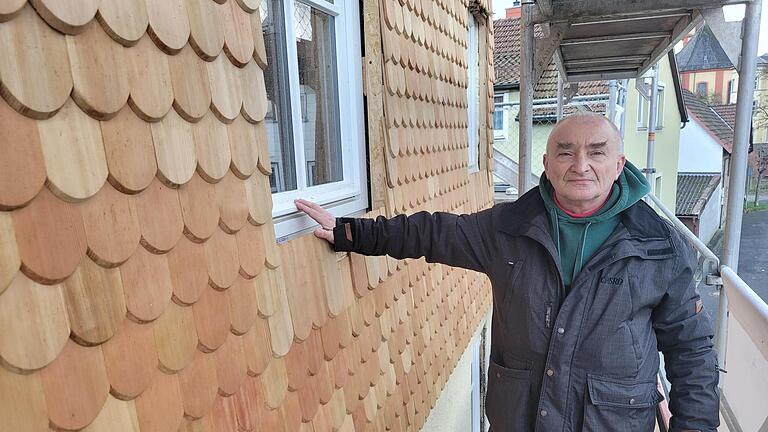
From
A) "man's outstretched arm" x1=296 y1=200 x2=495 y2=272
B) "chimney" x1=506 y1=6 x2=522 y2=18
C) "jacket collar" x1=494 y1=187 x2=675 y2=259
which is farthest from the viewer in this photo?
"chimney" x1=506 y1=6 x2=522 y2=18

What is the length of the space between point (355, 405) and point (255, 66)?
4.49 ft

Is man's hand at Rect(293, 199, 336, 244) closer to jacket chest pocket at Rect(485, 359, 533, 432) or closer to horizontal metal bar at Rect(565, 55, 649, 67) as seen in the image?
jacket chest pocket at Rect(485, 359, 533, 432)

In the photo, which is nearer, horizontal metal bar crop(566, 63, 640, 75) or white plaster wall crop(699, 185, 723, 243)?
horizontal metal bar crop(566, 63, 640, 75)

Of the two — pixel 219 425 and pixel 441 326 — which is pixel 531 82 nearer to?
pixel 441 326

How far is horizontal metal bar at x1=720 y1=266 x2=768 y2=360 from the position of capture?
5.73ft

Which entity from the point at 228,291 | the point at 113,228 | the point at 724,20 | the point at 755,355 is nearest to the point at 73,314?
the point at 113,228

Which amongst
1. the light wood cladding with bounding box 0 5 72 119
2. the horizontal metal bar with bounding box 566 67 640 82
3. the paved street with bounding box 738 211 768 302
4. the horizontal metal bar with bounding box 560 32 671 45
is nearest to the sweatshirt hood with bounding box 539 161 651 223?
the light wood cladding with bounding box 0 5 72 119

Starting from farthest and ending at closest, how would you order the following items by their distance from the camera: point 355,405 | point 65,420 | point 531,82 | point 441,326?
point 531,82 → point 441,326 → point 355,405 → point 65,420

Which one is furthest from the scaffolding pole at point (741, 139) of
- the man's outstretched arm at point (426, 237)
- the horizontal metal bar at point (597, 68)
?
the horizontal metal bar at point (597, 68)

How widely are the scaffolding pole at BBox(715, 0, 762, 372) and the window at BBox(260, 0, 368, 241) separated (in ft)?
7.09

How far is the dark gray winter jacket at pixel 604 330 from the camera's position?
5.33 ft

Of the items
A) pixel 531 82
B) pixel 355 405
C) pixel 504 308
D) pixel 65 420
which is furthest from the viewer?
pixel 531 82

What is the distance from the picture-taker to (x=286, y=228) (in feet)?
5.52

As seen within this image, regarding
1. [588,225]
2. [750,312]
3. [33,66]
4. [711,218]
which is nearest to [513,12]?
[711,218]
